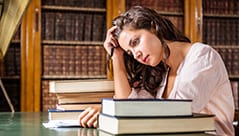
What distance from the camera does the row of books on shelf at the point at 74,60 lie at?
340 centimetres

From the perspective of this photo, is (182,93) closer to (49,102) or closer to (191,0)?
(49,102)

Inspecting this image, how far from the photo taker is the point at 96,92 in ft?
4.50

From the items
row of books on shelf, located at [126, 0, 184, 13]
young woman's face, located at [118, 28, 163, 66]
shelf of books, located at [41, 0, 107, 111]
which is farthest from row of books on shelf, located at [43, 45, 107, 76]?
young woman's face, located at [118, 28, 163, 66]

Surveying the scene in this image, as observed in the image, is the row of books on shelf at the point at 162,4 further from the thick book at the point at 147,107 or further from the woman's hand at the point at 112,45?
the thick book at the point at 147,107

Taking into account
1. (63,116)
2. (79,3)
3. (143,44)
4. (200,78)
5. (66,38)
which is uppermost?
(79,3)

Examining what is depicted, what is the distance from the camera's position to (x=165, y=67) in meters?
1.61

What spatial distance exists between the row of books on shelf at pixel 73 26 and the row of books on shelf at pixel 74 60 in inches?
3.1

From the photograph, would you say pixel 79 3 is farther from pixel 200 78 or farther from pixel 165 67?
pixel 200 78

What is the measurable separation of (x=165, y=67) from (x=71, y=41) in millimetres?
1954

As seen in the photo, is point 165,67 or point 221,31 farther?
point 221,31

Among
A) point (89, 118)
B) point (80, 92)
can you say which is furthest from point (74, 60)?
point (89, 118)

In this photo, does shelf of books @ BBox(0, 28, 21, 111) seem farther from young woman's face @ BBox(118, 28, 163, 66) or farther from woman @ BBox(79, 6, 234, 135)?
young woman's face @ BBox(118, 28, 163, 66)

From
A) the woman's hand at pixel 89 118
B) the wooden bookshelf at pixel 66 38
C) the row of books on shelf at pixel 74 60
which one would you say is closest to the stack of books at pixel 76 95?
the woman's hand at pixel 89 118

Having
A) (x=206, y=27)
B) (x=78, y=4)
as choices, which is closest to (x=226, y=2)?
(x=206, y=27)
